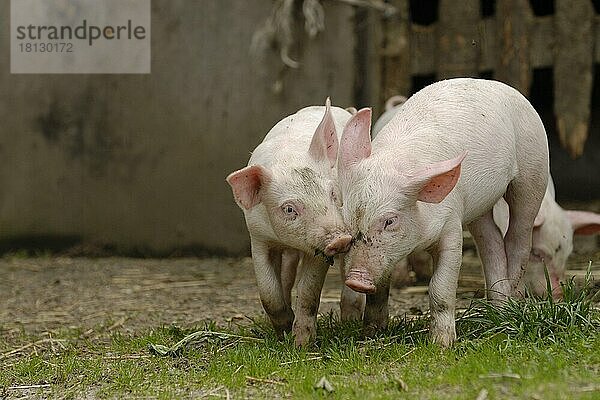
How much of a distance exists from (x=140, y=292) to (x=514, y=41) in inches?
122

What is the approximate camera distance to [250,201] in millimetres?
4539

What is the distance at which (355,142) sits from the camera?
4.38 m

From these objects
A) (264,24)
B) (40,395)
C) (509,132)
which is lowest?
(40,395)

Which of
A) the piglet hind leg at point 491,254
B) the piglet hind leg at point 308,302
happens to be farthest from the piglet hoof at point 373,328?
the piglet hind leg at point 491,254

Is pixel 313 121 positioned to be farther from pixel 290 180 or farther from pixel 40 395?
pixel 40 395

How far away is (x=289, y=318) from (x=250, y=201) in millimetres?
645

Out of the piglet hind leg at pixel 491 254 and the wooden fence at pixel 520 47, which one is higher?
the wooden fence at pixel 520 47

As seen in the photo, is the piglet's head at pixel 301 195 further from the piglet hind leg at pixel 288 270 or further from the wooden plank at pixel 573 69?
the wooden plank at pixel 573 69

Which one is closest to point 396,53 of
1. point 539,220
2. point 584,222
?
point 584,222

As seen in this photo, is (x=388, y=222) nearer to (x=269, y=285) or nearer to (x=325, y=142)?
(x=325, y=142)

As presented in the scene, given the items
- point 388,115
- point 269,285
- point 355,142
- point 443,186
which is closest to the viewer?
point 443,186

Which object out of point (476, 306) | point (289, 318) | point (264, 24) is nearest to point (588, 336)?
point (476, 306)

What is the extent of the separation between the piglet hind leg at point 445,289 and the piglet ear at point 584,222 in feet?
6.85

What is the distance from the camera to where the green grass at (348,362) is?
3.69 metres
